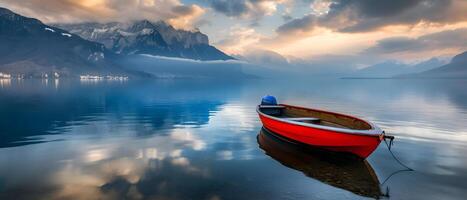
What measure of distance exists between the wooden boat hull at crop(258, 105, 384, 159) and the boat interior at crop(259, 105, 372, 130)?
7.55 ft

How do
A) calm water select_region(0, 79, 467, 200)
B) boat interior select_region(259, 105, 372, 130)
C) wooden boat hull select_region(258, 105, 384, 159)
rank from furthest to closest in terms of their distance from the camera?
1. boat interior select_region(259, 105, 372, 130)
2. wooden boat hull select_region(258, 105, 384, 159)
3. calm water select_region(0, 79, 467, 200)

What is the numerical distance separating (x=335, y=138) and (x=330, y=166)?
1.76m

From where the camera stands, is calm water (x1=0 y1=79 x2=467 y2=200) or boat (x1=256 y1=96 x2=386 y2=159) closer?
calm water (x1=0 y1=79 x2=467 y2=200)

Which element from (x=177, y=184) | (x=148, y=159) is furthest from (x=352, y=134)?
(x=148, y=159)

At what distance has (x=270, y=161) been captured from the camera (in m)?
19.7

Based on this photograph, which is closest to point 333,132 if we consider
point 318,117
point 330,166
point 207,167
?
point 330,166

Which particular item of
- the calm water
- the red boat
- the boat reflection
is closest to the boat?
the red boat

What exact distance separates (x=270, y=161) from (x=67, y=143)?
16.4m

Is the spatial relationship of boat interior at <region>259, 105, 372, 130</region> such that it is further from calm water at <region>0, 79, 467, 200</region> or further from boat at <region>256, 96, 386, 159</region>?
calm water at <region>0, 79, 467, 200</region>

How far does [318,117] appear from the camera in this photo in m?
27.9

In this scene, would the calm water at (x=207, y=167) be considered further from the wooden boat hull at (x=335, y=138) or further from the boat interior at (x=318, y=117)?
the boat interior at (x=318, y=117)

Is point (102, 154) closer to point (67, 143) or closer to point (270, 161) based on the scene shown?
point (67, 143)

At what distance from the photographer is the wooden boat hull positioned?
17422 millimetres

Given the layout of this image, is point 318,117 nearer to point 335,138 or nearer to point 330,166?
point 335,138
